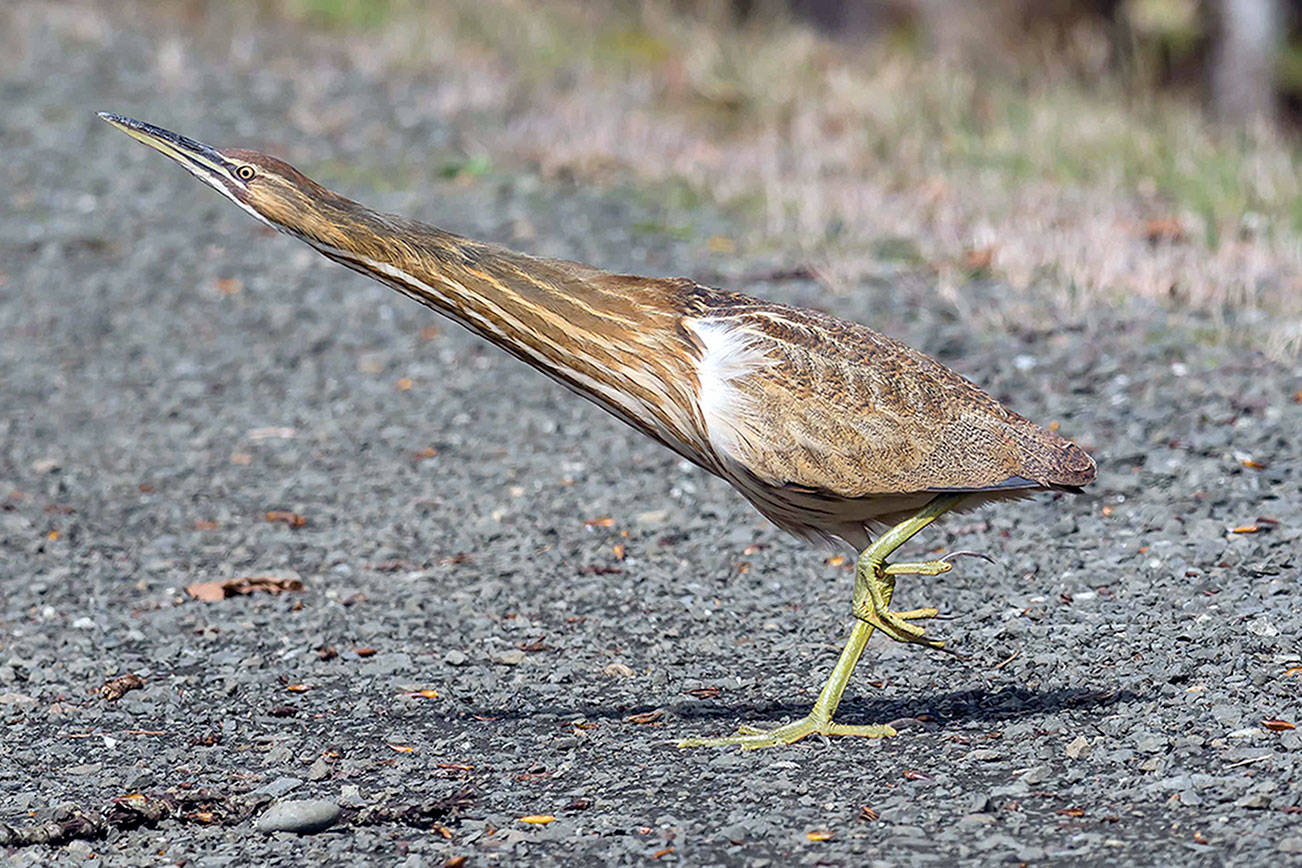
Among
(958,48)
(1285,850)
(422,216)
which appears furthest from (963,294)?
(958,48)

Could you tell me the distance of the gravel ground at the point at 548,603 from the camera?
14.2 feet

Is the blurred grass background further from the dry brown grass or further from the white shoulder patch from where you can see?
the white shoulder patch

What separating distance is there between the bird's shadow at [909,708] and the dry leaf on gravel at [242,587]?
148cm

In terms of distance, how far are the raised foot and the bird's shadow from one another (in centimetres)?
21

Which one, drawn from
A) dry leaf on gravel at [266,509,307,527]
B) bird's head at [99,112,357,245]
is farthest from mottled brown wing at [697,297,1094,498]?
dry leaf on gravel at [266,509,307,527]

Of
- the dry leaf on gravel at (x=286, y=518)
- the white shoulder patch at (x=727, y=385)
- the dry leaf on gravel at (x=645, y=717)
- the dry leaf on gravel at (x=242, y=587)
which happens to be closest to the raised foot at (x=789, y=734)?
the dry leaf on gravel at (x=645, y=717)

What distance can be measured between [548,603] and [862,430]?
6.29 ft

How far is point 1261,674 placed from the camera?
16.1 ft

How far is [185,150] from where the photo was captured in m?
4.57

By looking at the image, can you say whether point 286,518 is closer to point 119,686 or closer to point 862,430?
point 119,686

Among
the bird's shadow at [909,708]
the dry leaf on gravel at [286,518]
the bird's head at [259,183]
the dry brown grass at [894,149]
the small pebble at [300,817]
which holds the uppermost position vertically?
the dry brown grass at [894,149]

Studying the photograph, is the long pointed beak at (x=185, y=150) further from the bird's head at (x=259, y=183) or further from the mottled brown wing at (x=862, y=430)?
the mottled brown wing at (x=862, y=430)

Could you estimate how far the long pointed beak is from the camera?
4551 mm

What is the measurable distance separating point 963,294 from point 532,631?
3.96 metres
